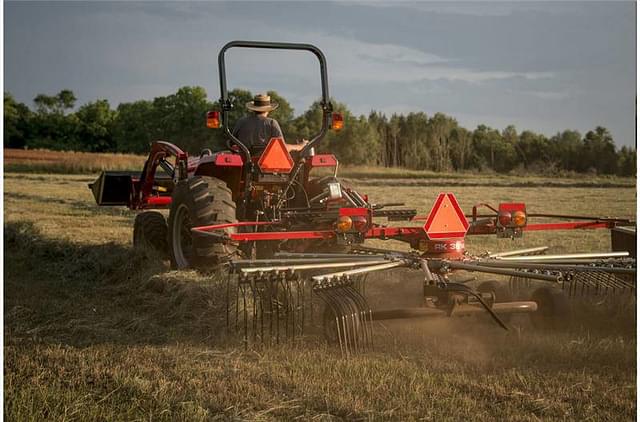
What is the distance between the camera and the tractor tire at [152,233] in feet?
25.1

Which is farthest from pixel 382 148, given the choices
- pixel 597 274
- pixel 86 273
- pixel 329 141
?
pixel 597 274

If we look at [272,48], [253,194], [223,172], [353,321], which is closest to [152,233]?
[223,172]

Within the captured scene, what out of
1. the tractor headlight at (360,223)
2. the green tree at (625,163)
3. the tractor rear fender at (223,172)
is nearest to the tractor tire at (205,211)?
the tractor rear fender at (223,172)

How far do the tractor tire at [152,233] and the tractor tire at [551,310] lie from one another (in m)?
3.99

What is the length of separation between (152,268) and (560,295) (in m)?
3.75

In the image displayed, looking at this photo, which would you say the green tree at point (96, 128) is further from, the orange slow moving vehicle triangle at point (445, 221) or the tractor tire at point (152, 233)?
the orange slow moving vehicle triangle at point (445, 221)

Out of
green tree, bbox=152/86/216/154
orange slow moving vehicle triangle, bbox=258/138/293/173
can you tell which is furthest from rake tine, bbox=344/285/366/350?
green tree, bbox=152/86/216/154

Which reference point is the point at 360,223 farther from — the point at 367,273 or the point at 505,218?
the point at 505,218

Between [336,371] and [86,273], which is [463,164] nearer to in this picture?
[86,273]

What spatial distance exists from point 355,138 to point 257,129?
1909 cm

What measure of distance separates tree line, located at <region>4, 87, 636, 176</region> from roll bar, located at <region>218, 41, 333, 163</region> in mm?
15540

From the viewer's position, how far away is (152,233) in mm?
7668

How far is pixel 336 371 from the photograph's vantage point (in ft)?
13.5

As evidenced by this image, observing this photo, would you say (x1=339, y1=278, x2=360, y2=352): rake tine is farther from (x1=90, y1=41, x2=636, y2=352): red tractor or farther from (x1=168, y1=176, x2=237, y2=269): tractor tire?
(x1=168, y1=176, x2=237, y2=269): tractor tire
